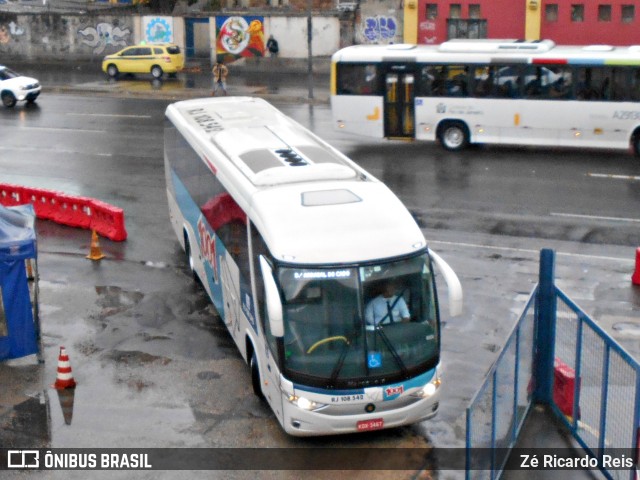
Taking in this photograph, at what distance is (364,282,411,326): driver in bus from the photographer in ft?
37.7

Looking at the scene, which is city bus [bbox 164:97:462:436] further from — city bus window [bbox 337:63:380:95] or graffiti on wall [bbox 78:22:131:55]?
graffiti on wall [bbox 78:22:131:55]

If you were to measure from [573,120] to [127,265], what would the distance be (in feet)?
44.0

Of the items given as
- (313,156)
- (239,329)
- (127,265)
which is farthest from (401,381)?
(127,265)

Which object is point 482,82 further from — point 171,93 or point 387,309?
point 387,309

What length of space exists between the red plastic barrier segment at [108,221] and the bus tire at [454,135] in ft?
35.9

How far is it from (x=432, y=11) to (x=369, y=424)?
35447mm

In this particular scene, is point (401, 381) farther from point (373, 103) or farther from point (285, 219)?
point (373, 103)

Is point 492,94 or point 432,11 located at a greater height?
point 432,11

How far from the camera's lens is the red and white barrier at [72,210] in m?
20.7

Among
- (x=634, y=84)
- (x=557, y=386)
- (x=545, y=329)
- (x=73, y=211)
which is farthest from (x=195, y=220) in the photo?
(x=634, y=84)

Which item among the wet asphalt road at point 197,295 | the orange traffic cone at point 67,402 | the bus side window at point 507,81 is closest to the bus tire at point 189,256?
the wet asphalt road at point 197,295

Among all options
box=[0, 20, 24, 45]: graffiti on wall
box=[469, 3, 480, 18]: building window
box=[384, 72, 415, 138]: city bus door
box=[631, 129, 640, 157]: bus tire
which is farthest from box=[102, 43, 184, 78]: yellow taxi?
box=[631, 129, 640, 157]: bus tire

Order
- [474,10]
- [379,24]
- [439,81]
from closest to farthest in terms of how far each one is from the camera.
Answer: [439,81] < [474,10] < [379,24]

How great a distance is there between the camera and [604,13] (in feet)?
139
